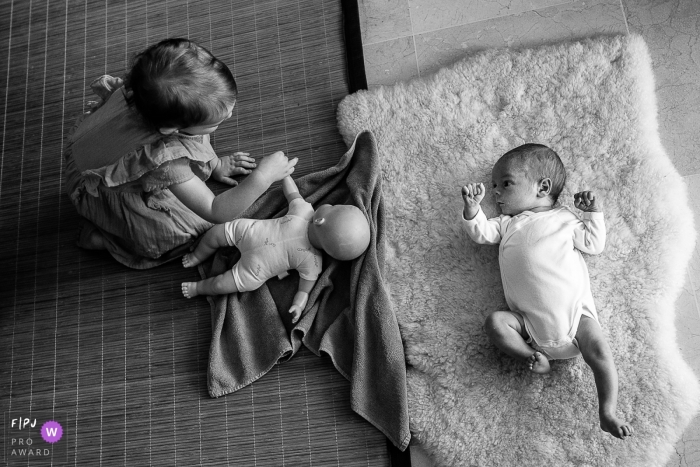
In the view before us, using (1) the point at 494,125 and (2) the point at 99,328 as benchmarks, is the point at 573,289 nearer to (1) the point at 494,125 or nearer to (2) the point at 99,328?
(1) the point at 494,125

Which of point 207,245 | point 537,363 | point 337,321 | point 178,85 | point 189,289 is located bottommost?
point 537,363

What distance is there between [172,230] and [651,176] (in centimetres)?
112

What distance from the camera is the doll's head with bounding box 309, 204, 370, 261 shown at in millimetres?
1282

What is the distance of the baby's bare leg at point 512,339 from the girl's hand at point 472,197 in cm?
23

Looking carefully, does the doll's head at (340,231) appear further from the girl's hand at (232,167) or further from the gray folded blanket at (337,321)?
the girl's hand at (232,167)

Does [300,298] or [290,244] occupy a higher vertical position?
[290,244]

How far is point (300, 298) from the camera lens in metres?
1.34

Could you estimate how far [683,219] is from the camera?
1.32m

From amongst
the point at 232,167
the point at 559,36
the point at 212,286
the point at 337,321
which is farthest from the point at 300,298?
the point at 559,36

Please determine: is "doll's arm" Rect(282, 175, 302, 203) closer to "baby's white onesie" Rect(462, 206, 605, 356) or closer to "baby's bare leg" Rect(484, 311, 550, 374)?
"baby's white onesie" Rect(462, 206, 605, 356)

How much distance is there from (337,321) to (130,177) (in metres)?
0.54

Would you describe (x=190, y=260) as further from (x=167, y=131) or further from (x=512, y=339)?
(x=512, y=339)
